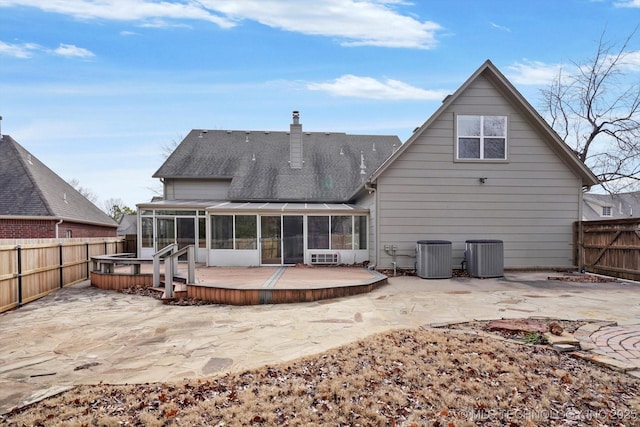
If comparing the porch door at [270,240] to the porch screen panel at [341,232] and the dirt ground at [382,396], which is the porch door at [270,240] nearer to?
the porch screen panel at [341,232]

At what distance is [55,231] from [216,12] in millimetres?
12072

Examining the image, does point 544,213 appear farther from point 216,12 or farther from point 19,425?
point 19,425

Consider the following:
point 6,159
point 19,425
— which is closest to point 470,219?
point 19,425

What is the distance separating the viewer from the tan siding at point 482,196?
11.7 m

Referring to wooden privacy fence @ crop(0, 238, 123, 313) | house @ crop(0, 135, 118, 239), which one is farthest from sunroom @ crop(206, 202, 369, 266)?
house @ crop(0, 135, 118, 239)

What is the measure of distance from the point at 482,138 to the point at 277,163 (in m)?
10.4

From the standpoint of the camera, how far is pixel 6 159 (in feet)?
57.6

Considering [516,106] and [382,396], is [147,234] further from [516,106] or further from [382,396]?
[516,106]

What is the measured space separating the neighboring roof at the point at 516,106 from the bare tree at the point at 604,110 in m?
6.11

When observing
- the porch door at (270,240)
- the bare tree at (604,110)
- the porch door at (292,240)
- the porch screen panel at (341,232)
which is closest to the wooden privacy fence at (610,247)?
the bare tree at (604,110)

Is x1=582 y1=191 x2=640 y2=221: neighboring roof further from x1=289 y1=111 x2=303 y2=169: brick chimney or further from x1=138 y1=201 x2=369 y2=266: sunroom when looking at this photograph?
x1=138 y1=201 x2=369 y2=266: sunroom

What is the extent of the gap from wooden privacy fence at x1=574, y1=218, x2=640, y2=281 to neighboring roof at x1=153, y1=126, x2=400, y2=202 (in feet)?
28.5

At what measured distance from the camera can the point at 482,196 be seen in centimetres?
1185

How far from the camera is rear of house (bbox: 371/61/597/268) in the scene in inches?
460
